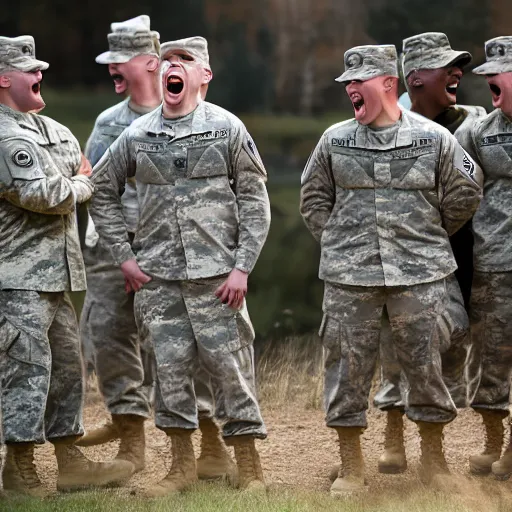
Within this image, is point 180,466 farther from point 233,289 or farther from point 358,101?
point 358,101

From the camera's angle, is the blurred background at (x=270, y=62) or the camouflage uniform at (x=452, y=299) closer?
the camouflage uniform at (x=452, y=299)

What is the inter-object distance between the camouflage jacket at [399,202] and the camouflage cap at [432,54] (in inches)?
36.4

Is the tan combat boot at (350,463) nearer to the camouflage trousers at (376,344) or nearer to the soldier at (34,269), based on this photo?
the camouflage trousers at (376,344)

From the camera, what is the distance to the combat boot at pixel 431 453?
7.14m

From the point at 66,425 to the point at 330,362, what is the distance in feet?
4.62

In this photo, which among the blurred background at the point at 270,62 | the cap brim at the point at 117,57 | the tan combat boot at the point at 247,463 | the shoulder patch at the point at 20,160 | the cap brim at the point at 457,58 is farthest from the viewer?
the blurred background at the point at 270,62

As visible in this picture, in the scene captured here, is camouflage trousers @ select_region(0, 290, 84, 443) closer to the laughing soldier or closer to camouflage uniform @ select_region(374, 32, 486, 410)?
the laughing soldier

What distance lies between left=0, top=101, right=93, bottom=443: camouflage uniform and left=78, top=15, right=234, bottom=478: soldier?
744 mm

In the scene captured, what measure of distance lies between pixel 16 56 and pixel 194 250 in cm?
134

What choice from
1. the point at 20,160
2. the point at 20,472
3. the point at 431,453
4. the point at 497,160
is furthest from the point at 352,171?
the point at 20,472

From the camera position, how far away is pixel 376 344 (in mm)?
7047

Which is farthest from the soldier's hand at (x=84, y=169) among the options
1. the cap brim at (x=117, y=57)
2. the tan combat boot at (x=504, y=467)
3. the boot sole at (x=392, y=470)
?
the tan combat boot at (x=504, y=467)

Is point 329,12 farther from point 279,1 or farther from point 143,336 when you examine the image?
point 143,336

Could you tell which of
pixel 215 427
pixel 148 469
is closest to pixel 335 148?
pixel 215 427
